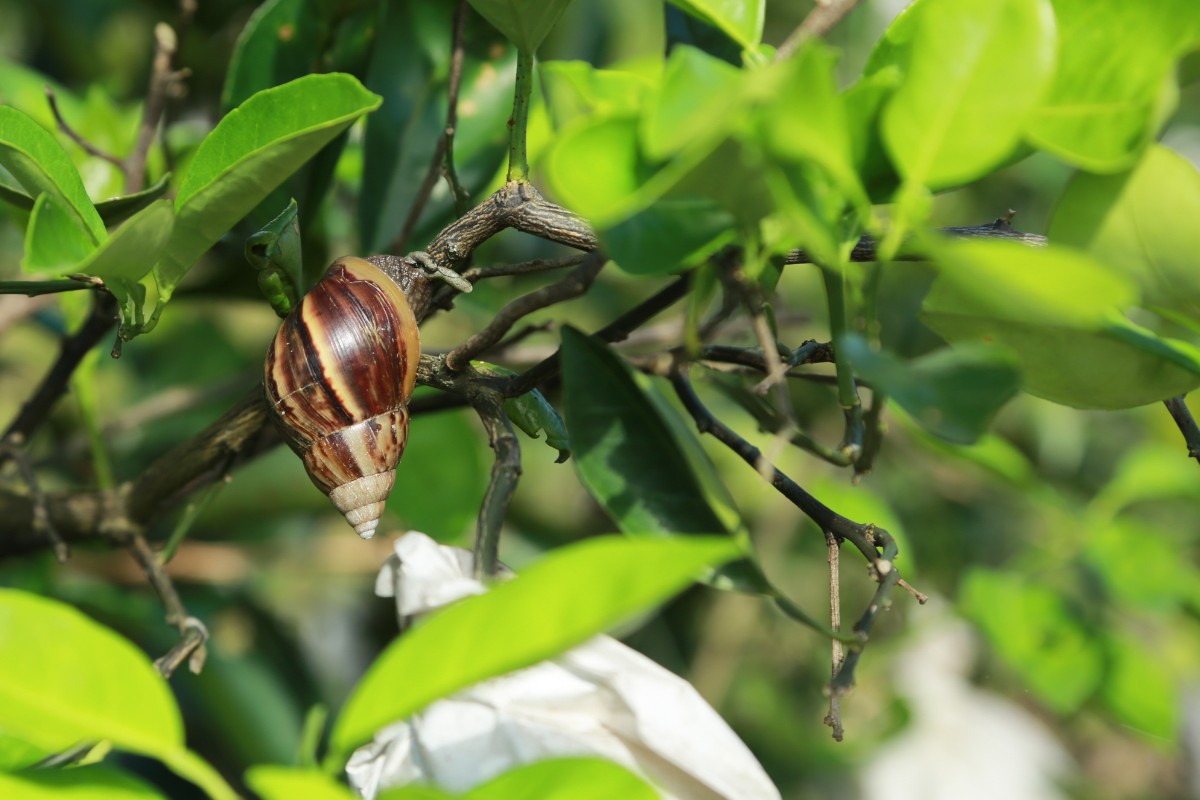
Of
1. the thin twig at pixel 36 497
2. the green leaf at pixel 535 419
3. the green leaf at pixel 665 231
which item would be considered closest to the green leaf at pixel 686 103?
the green leaf at pixel 665 231

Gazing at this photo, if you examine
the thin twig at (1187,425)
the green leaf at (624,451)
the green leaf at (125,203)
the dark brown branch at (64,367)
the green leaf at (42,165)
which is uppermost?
the green leaf at (42,165)

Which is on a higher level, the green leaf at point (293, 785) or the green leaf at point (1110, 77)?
the green leaf at point (1110, 77)

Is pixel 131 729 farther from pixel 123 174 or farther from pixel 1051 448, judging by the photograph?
pixel 1051 448

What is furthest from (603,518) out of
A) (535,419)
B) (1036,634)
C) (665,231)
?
(665,231)

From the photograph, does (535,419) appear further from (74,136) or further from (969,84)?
(74,136)

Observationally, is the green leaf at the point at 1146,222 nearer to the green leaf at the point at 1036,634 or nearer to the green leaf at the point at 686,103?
the green leaf at the point at 686,103

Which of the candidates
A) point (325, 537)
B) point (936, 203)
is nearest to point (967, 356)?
point (325, 537)

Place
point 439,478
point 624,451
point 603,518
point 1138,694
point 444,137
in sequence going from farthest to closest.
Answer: point 603,518 < point 1138,694 < point 439,478 < point 444,137 < point 624,451
